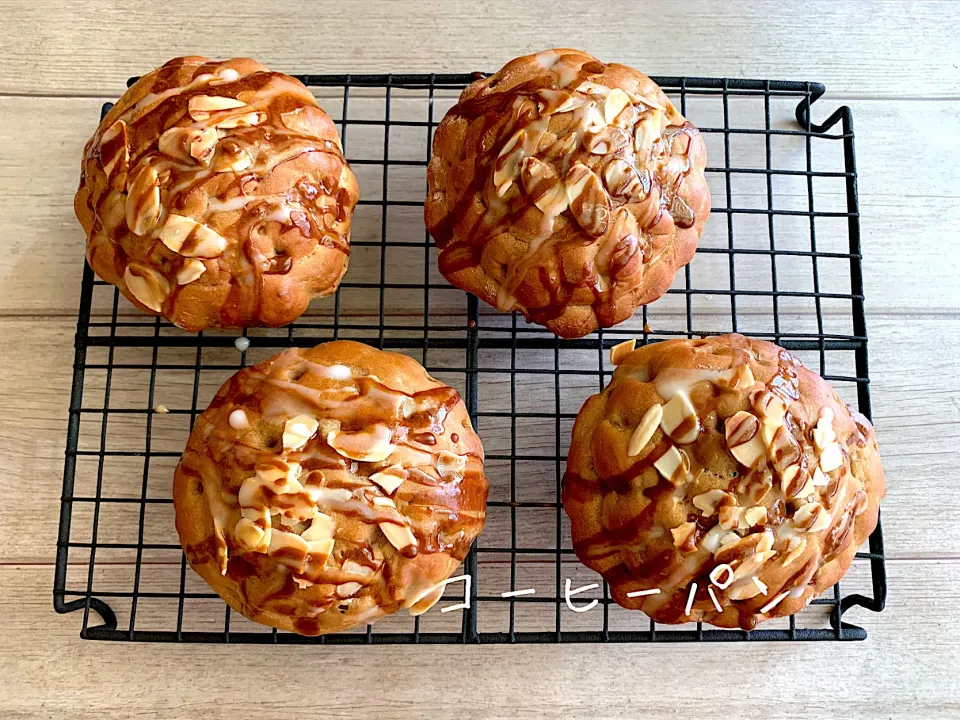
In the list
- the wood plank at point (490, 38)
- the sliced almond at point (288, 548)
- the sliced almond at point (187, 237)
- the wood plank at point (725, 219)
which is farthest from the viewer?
the wood plank at point (490, 38)

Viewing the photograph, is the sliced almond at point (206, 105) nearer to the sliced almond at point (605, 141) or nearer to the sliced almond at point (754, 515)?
the sliced almond at point (605, 141)

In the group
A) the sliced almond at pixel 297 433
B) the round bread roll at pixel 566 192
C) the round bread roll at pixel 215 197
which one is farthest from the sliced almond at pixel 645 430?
the round bread roll at pixel 215 197

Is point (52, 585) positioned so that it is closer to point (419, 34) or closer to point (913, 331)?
point (419, 34)

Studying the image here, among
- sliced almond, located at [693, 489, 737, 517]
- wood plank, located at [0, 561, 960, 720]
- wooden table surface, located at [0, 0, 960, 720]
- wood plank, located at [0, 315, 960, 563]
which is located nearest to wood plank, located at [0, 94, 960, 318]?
wooden table surface, located at [0, 0, 960, 720]

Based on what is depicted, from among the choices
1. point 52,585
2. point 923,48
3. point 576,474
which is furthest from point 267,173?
point 923,48

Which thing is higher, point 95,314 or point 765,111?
point 765,111

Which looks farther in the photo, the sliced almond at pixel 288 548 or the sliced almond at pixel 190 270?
the sliced almond at pixel 190 270

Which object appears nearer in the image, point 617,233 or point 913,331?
point 617,233
